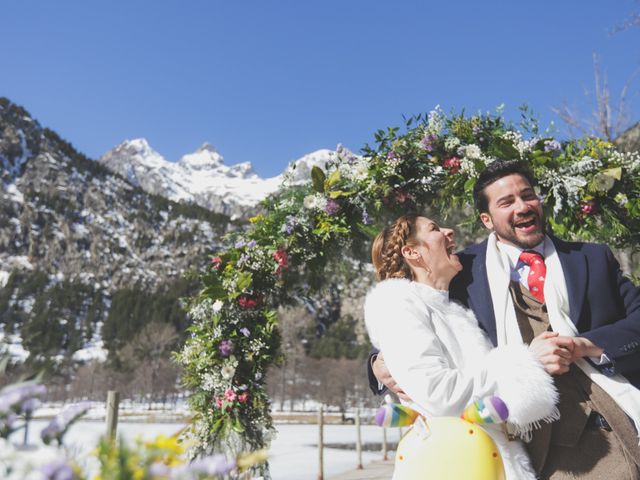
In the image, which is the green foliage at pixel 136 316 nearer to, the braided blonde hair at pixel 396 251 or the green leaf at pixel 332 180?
the green leaf at pixel 332 180

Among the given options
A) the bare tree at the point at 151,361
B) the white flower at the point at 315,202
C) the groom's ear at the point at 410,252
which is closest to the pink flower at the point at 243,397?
the white flower at the point at 315,202

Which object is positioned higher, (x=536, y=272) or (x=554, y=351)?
(x=536, y=272)

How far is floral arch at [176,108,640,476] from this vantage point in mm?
4555

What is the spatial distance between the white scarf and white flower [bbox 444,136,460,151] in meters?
2.71

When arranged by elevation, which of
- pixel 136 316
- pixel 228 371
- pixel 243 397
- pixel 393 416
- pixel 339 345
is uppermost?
pixel 136 316

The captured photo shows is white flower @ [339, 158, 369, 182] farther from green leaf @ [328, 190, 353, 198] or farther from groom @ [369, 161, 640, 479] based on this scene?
groom @ [369, 161, 640, 479]

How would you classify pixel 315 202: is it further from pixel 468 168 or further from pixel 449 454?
pixel 449 454

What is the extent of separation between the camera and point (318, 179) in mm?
5234

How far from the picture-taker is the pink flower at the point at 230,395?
4.75 m

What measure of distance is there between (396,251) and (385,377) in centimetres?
57

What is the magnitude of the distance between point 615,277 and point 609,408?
626mm

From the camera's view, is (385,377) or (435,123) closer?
Result: (385,377)

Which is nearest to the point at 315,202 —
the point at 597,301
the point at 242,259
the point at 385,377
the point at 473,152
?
the point at 242,259

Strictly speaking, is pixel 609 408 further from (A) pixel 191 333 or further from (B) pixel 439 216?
(A) pixel 191 333
